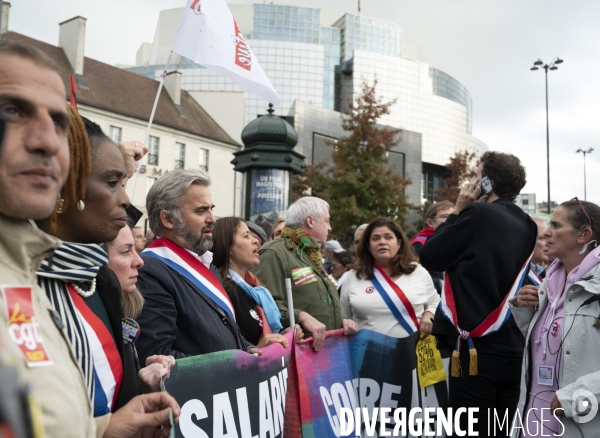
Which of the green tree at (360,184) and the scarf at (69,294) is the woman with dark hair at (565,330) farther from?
the green tree at (360,184)

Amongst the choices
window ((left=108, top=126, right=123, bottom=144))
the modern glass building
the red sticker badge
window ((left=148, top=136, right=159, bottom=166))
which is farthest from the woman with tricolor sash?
the modern glass building

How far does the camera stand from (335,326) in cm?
539

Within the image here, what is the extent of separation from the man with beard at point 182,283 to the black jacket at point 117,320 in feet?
3.11

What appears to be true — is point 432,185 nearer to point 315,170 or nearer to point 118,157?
point 315,170

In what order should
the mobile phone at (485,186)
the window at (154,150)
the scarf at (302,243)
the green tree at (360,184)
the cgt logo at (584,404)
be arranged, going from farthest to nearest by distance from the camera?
the window at (154,150), the green tree at (360,184), the scarf at (302,243), the mobile phone at (485,186), the cgt logo at (584,404)

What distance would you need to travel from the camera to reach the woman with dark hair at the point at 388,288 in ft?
18.4

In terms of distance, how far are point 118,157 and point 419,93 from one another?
72109mm

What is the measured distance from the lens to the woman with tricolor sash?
5.59ft

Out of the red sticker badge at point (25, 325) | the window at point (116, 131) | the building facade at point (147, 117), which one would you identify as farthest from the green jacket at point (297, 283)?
the window at point (116, 131)

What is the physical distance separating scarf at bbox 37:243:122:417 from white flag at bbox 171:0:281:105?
450cm

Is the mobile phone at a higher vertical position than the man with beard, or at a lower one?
higher

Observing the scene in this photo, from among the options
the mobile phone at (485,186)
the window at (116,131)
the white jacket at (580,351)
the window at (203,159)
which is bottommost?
the white jacket at (580,351)

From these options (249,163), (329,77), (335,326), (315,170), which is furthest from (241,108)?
(335,326)

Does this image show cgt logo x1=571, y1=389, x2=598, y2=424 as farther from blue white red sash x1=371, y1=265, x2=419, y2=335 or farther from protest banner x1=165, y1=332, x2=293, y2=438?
blue white red sash x1=371, y1=265, x2=419, y2=335
